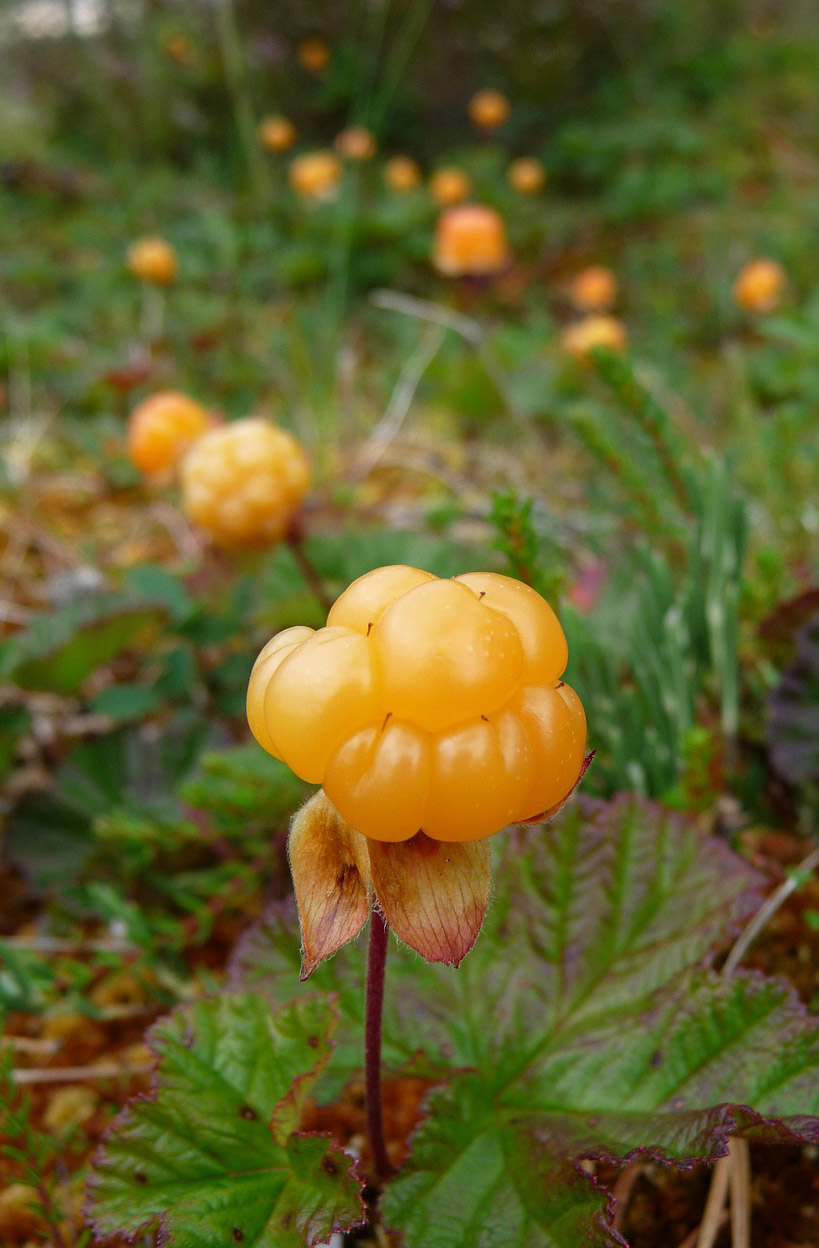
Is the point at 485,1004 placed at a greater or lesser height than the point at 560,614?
lesser

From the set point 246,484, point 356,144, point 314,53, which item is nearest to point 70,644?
point 246,484

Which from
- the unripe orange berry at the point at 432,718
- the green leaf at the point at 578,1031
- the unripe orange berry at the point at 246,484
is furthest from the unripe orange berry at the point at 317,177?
the unripe orange berry at the point at 432,718

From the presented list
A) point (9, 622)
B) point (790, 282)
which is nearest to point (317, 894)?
point (9, 622)

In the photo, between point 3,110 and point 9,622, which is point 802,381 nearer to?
point 9,622

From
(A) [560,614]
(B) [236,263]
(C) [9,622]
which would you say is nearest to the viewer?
(A) [560,614]

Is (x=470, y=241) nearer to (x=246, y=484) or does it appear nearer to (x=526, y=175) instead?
(x=526, y=175)

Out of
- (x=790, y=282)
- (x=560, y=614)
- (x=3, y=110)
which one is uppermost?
(x=3, y=110)
